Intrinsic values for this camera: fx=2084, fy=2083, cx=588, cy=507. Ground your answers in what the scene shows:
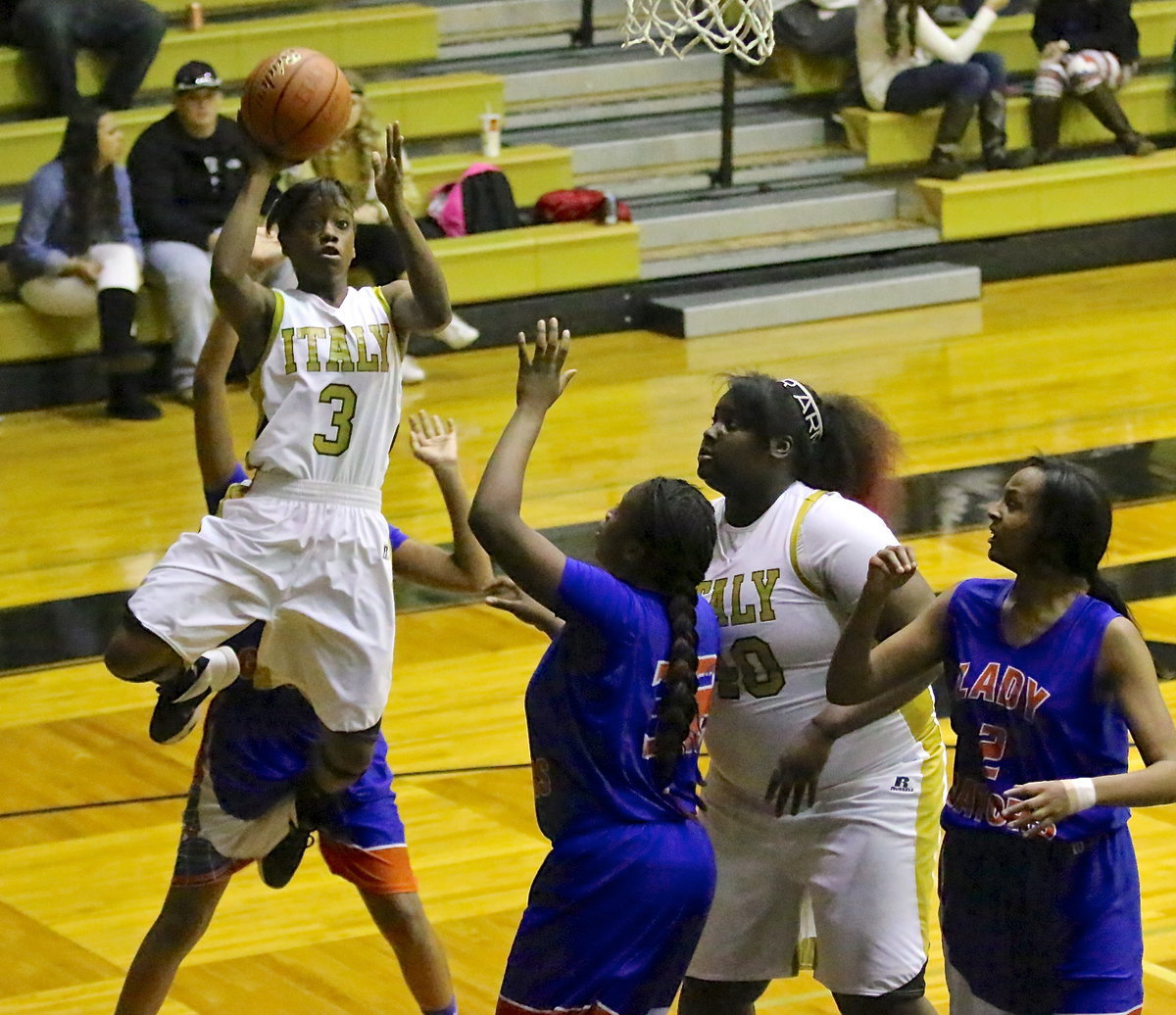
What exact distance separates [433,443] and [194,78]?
21.8 ft

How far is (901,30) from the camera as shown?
12508 millimetres

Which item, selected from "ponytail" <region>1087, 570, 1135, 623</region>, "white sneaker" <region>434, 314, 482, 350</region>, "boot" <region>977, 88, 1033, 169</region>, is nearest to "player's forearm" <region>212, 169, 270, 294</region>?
"ponytail" <region>1087, 570, 1135, 623</region>

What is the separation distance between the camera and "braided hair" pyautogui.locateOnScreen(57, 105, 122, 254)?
32.3ft

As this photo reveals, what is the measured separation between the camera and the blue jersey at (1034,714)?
317 centimetres

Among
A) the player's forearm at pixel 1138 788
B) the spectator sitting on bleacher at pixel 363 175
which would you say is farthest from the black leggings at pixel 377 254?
the player's forearm at pixel 1138 788

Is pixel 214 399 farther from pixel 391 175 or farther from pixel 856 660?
pixel 856 660

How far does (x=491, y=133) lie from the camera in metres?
11.9

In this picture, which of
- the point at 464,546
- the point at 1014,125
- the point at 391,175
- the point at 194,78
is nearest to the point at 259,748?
the point at 464,546

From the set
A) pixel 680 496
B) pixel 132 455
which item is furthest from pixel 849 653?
pixel 132 455

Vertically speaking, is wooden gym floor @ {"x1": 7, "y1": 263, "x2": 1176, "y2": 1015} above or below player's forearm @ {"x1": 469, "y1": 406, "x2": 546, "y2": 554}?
below

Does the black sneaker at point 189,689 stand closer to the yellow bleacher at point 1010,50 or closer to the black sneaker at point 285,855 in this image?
the black sneaker at point 285,855

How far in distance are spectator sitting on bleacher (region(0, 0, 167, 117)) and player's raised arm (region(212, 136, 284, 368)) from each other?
7.46 m

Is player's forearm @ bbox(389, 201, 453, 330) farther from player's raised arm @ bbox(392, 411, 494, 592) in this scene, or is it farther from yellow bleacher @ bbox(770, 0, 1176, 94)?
yellow bleacher @ bbox(770, 0, 1176, 94)

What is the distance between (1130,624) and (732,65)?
940cm
